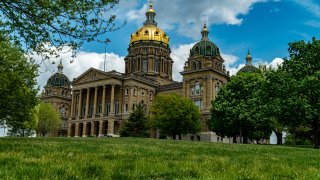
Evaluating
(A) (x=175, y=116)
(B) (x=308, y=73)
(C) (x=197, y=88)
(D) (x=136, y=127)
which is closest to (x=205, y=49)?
(C) (x=197, y=88)

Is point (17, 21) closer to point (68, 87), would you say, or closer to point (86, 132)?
point (86, 132)

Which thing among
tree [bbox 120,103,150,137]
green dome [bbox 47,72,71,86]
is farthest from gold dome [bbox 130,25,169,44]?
tree [bbox 120,103,150,137]

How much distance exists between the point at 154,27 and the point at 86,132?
36.8 m

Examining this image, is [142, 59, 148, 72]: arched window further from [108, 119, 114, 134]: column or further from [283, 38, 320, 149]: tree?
[283, 38, 320, 149]: tree

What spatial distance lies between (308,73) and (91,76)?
7209 cm

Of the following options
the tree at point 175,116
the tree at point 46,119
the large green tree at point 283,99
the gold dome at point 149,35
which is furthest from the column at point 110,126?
the large green tree at point 283,99

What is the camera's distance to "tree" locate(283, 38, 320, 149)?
1345 inches

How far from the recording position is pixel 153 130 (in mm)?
93375

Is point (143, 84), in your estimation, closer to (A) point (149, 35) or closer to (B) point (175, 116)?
(A) point (149, 35)

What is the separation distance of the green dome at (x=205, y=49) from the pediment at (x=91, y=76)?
22.2 metres

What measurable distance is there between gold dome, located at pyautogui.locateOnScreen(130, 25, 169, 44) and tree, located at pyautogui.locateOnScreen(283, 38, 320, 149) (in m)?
75.7

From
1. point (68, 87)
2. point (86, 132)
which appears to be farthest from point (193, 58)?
point (68, 87)

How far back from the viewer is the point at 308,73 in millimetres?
36438

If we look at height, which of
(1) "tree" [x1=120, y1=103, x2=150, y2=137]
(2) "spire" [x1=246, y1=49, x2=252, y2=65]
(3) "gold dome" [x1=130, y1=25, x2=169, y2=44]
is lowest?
(1) "tree" [x1=120, y1=103, x2=150, y2=137]
